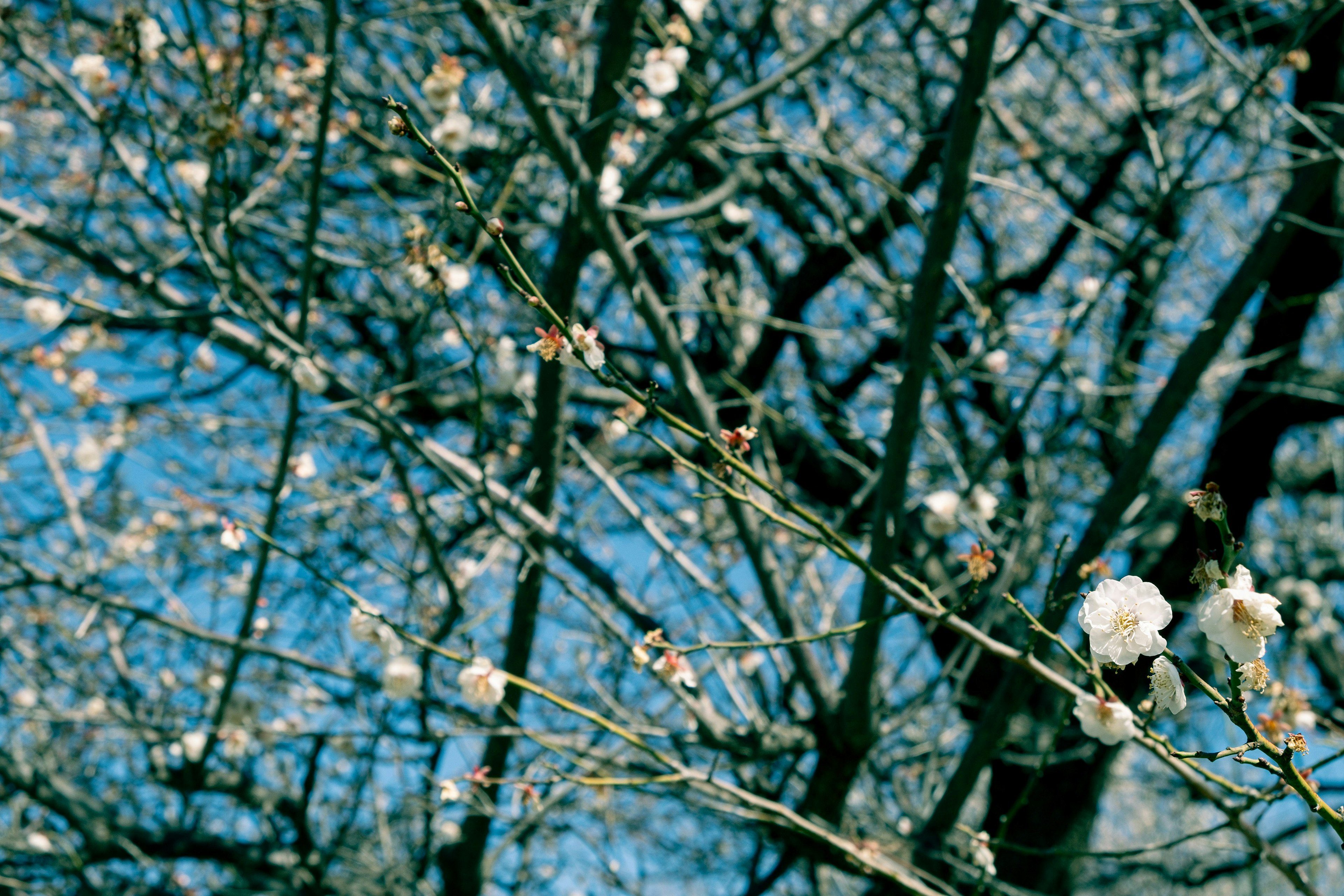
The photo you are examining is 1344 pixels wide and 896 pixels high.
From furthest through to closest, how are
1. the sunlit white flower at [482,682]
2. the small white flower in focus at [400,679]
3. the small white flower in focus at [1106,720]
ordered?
the small white flower in focus at [400,679], the sunlit white flower at [482,682], the small white flower in focus at [1106,720]

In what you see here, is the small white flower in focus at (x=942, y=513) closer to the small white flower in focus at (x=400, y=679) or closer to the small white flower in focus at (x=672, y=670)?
the small white flower in focus at (x=672, y=670)

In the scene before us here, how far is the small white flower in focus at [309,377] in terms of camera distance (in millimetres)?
2268

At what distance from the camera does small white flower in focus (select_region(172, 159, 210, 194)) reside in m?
2.90

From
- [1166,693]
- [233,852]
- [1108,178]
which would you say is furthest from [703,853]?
[1166,693]

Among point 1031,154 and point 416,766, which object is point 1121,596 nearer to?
point 416,766

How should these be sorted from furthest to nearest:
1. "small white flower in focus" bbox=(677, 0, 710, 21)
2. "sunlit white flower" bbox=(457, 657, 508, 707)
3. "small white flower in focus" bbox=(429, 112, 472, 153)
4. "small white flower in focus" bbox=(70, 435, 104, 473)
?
"small white flower in focus" bbox=(70, 435, 104, 473) → "small white flower in focus" bbox=(677, 0, 710, 21) → "small white flower in focus" bbox=(429, 112, 472, 153) → "sunlit white flower" bbox=(457, 657, 508, 707)

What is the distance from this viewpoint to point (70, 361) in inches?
135

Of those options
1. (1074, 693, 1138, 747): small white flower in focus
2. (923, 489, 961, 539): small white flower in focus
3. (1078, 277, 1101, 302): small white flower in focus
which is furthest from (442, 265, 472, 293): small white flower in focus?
(1078, 277, 1101, 302): small white flower in focus

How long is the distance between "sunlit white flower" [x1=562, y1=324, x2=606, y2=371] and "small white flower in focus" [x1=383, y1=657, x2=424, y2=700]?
1.36 metres

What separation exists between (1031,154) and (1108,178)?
447mm

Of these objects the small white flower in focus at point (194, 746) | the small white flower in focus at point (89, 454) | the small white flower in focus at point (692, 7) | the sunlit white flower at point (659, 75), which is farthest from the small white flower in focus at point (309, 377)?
the small white flower in focus at point (89, 454)

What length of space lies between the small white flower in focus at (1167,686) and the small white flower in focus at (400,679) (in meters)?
1.76

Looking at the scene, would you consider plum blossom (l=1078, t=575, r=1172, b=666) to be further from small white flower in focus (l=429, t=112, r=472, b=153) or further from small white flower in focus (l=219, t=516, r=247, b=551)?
small white flower in focus (l=429, t=112, r=472, b=153)

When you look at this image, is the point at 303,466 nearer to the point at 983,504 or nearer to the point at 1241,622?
the point at 983,504
